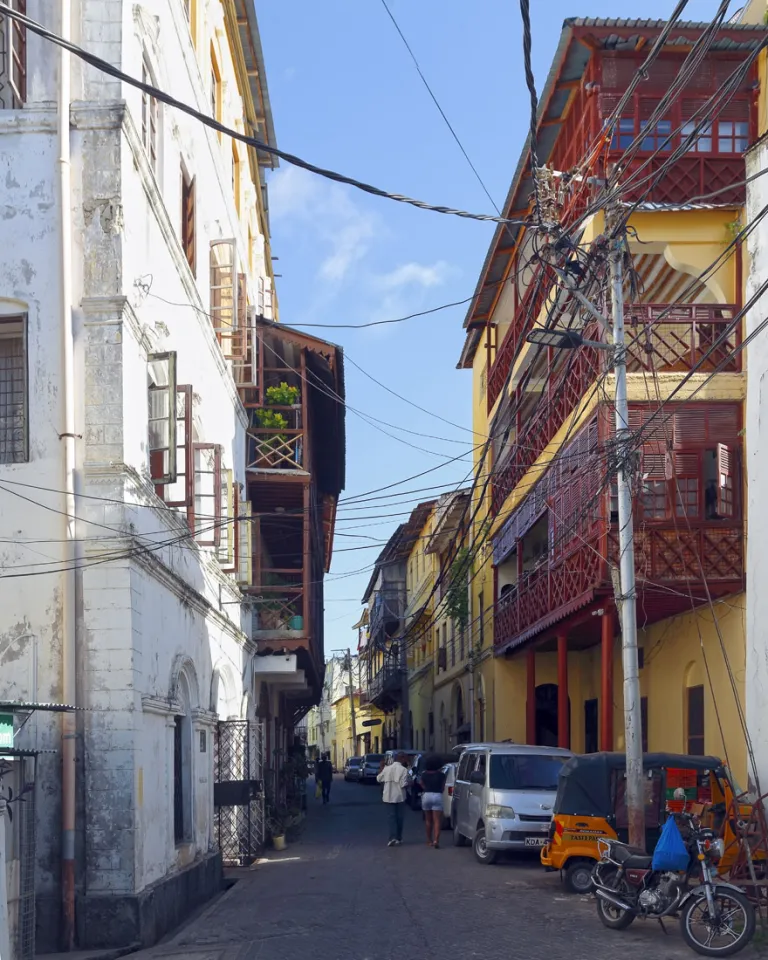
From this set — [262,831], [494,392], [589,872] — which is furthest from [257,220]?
[589,872]

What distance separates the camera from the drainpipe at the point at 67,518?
Answer: 11.4 meters

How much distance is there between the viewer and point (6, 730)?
29.8 ft

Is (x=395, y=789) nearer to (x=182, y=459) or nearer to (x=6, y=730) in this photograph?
(x=182, y=459)

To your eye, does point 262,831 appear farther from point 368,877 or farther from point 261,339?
point 261,339

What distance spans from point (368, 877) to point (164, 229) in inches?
372

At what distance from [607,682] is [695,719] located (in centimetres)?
191

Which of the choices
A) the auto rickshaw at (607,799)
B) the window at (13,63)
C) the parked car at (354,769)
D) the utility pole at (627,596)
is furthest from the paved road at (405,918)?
the parked car at (354,769)

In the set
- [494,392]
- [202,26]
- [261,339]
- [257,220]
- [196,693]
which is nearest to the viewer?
[196,693]

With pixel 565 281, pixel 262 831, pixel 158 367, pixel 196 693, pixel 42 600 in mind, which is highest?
pixel 565 281

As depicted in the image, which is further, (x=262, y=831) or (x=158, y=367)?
(x=262, y=831)

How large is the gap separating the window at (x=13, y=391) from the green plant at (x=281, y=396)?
11902 millimetres

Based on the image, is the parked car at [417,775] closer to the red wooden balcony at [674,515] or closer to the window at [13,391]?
the red wooden balcony at [674,515]

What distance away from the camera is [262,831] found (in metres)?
21.9

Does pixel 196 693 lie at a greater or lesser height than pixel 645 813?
greater
